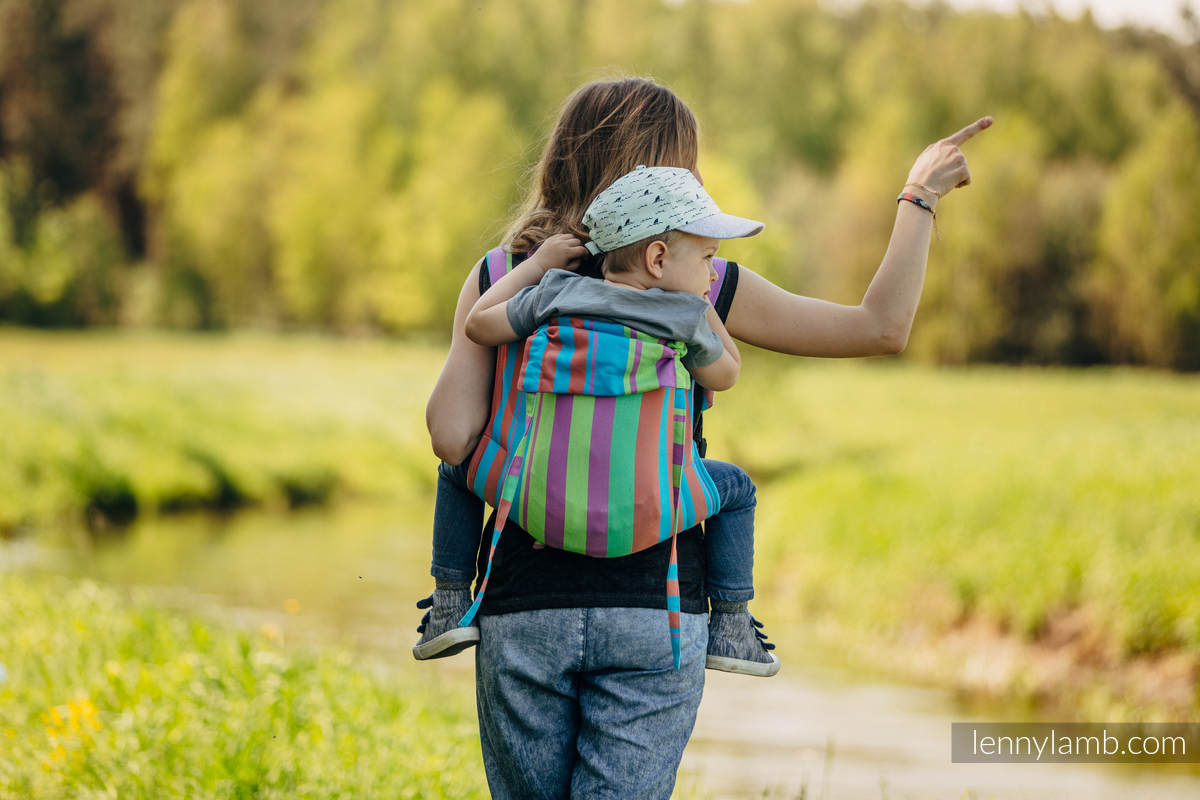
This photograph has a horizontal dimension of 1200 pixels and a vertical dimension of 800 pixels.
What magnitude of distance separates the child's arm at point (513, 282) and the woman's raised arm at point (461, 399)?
0.19 feet

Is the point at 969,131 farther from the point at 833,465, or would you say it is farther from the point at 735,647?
the point at 833,465

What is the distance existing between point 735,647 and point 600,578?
0.39m

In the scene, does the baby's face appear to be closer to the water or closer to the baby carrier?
the baby carrier

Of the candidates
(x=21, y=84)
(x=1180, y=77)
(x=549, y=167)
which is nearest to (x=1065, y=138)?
(x=1180, y=77)

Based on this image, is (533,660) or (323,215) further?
(323,215)

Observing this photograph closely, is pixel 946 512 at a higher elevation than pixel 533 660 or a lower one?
lower

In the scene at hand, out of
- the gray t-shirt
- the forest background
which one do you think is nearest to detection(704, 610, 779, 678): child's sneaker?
the gray t-shirt

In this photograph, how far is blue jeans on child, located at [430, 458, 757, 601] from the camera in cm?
236

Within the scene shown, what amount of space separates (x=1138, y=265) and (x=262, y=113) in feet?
86.5

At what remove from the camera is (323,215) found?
34969 millimetres

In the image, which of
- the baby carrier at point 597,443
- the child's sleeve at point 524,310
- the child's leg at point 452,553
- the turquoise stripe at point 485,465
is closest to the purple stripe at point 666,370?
the baby carrier at point 597,443

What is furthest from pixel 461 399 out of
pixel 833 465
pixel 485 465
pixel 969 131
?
pixel 833 465

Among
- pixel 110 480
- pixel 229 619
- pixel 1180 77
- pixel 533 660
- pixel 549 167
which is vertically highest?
pixel 1180 77

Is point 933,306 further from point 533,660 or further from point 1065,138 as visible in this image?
point 533,660
